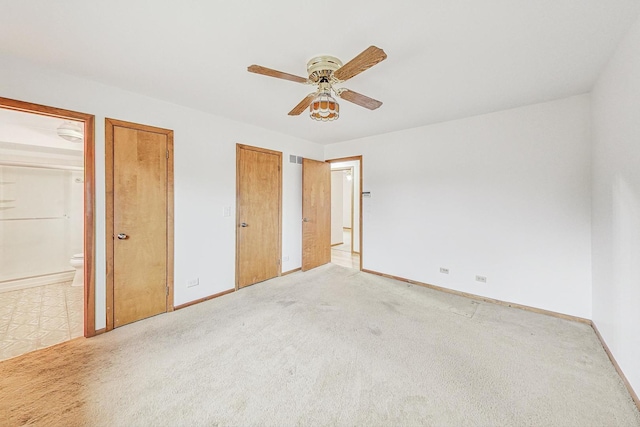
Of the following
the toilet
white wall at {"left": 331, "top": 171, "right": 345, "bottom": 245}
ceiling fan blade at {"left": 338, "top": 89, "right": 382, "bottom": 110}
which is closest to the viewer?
ceiling fan blade at {"left": 338, "top": 89, "right": 382, "bottom": 110}

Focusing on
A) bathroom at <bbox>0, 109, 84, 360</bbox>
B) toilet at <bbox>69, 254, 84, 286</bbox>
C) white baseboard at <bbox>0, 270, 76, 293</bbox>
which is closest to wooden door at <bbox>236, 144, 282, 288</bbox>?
bathroom at <bbox>0, 109, 84, 360</bbox>

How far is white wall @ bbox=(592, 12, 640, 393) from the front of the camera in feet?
5.28

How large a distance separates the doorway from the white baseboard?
4.70m

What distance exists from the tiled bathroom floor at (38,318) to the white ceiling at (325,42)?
2.52 metres

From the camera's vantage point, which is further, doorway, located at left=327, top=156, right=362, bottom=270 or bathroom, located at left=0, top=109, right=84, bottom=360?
doorway, located at left=327, top=156, right=362, bottom=270

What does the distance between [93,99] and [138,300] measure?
2.13 meters

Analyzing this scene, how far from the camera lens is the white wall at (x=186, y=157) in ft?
7.09

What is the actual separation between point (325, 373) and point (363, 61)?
224 centimetres

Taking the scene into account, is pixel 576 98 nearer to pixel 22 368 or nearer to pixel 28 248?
pixel 22 368

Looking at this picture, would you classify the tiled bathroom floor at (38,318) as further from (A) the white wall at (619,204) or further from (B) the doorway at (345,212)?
(A) the white wall at (619,204)

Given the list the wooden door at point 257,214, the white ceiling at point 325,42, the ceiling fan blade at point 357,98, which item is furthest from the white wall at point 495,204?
the ceiling fan blade at point 357,98

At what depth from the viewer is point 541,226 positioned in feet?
9.40

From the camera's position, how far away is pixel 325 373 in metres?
1.85

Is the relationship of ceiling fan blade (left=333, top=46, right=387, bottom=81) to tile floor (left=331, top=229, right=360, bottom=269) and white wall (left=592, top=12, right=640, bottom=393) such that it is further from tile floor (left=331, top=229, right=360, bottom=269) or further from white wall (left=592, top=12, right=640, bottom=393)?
tile floor (left=331, top=229, right=360, bottom=269)
